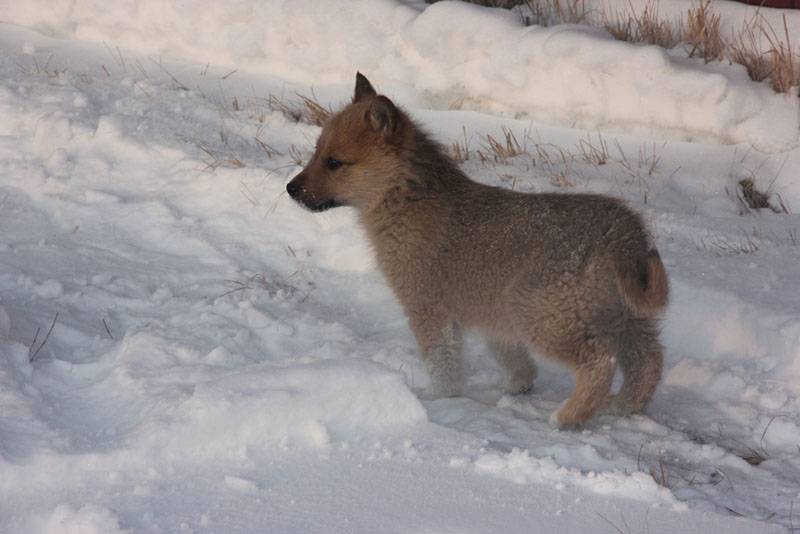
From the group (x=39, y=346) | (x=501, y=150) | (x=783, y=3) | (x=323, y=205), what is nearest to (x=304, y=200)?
(x=323, y=205)

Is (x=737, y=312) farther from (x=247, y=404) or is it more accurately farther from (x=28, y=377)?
(x=28, y=377)

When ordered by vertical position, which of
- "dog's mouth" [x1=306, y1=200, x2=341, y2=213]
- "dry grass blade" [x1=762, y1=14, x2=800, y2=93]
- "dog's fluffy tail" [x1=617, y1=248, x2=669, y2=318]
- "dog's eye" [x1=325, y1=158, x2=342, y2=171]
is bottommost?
"dry grass blade" [x1=762, y1=14, x2=800, y2=93]

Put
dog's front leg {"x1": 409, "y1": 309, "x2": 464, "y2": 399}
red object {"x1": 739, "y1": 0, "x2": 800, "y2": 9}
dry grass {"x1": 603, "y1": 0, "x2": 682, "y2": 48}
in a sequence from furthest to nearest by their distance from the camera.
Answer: red object {"x1": 739, "y1": 0, "x2": 800, "y2": 9} → dry grass {"x1": 603, "y1": 0, "x2": 682, "y2": 48} → dog's front leg {"x1": 409, "y1": 309, "x2": 464, "y2": 399}

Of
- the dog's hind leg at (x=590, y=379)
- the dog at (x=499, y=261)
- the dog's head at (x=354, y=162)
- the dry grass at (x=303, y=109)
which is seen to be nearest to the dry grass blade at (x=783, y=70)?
the dry grass at (x=303, y=109)

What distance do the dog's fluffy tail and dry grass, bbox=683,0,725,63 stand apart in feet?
15.2

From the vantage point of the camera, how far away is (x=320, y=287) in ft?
22.2

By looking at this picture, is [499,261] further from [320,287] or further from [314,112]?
[314,112]

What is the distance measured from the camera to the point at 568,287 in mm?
5047

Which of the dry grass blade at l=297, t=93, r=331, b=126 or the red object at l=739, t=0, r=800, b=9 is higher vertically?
the red object at l=739, t=0, r=800, b=9

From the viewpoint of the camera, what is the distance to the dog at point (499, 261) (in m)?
5.05

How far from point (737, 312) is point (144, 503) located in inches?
139

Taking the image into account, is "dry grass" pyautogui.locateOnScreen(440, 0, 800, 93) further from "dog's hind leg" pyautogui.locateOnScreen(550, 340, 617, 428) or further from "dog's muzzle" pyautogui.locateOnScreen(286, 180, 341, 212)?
"dog's hind leg" pyautogui.locateOnScreen(550, 340, 617, 428)

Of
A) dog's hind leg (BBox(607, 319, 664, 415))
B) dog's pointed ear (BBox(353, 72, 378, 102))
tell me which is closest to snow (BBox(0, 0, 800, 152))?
dog's pointed ear (BBox(353, 72, 378, 102))

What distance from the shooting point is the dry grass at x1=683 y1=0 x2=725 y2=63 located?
913cm
